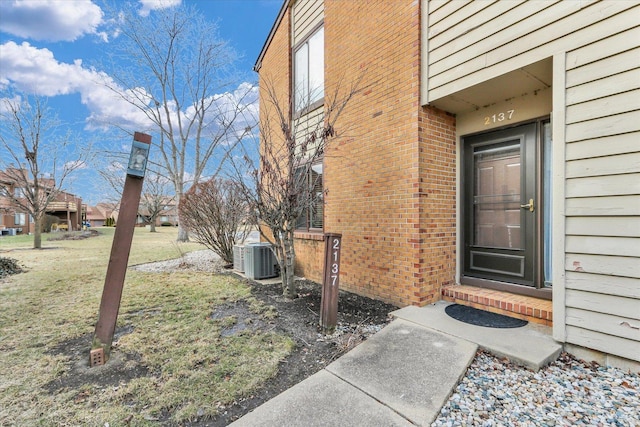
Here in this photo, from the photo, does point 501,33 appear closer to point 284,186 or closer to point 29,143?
point 284,186

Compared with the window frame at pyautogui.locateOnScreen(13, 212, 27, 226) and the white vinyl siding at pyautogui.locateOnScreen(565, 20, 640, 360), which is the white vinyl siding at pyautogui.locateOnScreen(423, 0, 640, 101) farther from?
the window frame at pyautogui.locateOnScreen(13, 212, 27, 226)

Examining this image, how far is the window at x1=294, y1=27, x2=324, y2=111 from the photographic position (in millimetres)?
5637

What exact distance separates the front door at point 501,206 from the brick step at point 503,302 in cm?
22

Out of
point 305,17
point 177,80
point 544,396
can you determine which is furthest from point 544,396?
point 177,80

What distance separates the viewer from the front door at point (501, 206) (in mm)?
3367

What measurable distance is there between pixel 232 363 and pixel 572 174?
3.36 metres

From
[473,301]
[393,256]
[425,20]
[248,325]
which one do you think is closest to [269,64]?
[425,20]

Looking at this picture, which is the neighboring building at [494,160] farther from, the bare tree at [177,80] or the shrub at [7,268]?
the bare tree at [177,80]

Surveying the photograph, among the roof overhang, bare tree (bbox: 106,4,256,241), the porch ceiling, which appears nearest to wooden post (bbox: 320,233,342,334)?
the porch ceiling

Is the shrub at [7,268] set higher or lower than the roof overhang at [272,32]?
lower

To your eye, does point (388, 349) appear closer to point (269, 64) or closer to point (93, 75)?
point (269, 64)

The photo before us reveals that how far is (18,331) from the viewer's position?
332 cm

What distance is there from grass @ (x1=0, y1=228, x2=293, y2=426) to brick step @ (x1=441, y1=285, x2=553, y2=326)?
2.22 metres

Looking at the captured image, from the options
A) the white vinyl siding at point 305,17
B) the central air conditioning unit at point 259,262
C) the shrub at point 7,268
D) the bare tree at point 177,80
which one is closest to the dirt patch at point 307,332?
A: the central air conditioning unit at point 259,262
